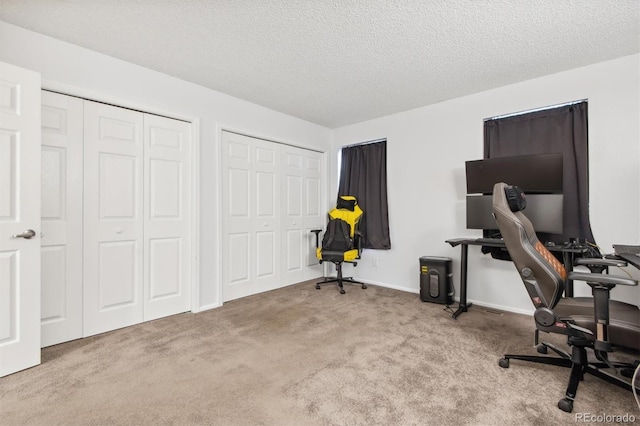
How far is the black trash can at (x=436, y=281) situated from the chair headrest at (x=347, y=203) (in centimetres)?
130

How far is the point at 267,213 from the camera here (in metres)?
4.06

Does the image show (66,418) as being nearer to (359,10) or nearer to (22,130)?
(22,130)

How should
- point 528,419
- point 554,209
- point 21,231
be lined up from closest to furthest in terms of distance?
point 528,419, point 21,231, point 554,209

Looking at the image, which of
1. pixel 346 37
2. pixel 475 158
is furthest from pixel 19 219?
pixel 475 158

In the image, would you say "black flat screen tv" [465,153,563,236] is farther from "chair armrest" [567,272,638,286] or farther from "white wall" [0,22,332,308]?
"white wall" [0,22,332,308]

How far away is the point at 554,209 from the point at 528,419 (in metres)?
1.99

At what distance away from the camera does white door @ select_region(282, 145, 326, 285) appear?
4.31 meters

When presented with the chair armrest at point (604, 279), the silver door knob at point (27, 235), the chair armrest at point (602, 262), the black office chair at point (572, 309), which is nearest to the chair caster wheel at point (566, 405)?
the black office chair at point (572, 309)

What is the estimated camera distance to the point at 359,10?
2021mm

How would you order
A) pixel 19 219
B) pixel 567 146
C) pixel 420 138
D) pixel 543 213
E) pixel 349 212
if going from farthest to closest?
pixel 349 212 < pixel 420 138 < pixel 567 146 < pixel 543 213 < pixel 19 219

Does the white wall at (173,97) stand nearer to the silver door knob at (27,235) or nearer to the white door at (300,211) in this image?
the white door at (300,211)

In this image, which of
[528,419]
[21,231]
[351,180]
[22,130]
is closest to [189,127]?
[22,130]

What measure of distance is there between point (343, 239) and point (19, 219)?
321 centimetres

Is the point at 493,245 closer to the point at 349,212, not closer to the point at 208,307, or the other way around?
the point at 349,212
